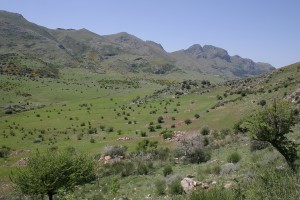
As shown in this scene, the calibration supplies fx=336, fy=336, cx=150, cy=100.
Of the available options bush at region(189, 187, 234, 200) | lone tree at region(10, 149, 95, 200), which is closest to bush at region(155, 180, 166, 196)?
lone tree at region(10, 149, 95, 200)

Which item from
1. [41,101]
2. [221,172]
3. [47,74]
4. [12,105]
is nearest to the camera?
[221,172]

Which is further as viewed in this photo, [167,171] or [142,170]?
[142,170]

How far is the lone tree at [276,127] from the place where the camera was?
16844 mm

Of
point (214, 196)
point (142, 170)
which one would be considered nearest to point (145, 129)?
point (142, 170)

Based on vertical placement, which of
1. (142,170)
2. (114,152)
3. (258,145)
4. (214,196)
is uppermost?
(214,196)

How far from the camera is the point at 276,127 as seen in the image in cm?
1714

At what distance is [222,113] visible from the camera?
162ft

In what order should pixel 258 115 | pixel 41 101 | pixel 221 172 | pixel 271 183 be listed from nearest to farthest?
pixel 271 183, pixel 258 115, pixel 221 172, pixel 41 101

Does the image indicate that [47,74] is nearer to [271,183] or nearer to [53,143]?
[53,143]

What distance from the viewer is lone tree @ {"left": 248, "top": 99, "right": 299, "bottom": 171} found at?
55.3 ft

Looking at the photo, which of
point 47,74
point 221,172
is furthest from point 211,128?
point 47,74

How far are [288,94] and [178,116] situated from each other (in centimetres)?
1710

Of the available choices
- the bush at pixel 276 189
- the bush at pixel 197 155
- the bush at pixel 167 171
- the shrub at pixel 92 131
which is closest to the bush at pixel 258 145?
the bush at pixel 197 155

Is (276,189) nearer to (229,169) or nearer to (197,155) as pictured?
(229,169)
